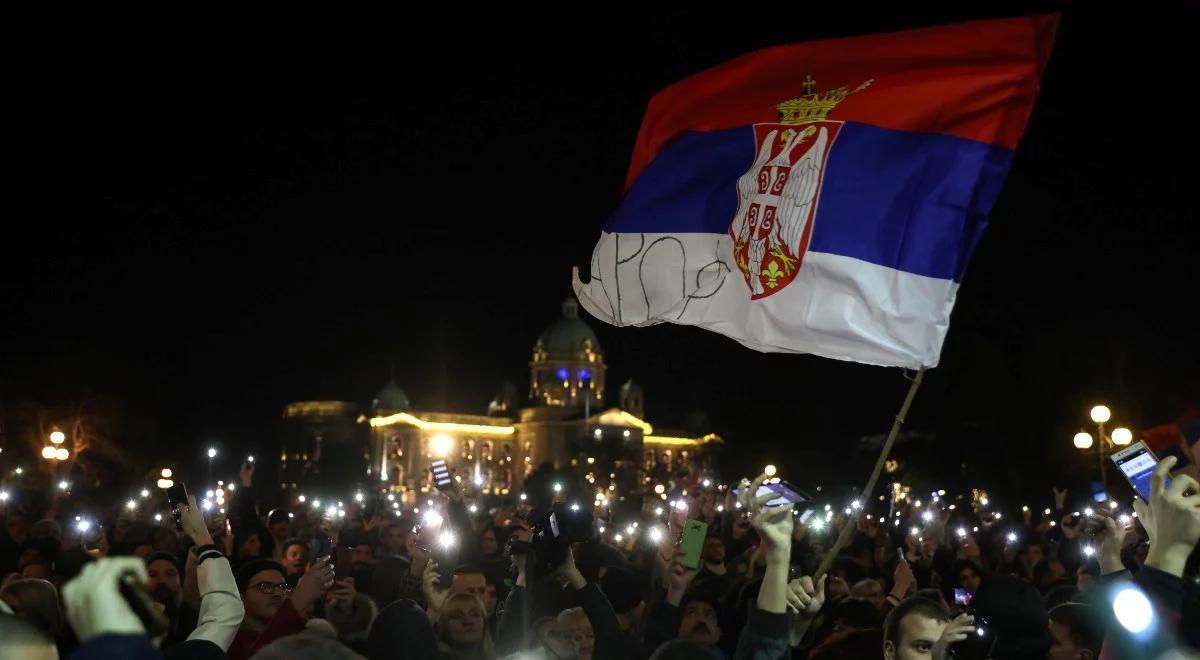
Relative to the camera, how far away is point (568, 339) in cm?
12206

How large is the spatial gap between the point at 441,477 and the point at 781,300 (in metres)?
11.6

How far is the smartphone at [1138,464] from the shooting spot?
4812 millimetres

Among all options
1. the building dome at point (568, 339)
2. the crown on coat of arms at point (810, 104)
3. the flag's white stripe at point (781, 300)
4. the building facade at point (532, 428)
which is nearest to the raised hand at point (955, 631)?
the flag's white stripe at point (781, 300)

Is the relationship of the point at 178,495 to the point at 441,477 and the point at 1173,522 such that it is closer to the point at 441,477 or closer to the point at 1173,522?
the point at 1173,522

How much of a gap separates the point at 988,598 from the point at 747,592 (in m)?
1.67

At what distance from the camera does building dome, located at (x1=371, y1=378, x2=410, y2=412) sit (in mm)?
124875

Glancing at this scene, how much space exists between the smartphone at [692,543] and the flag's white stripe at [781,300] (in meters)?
1.21

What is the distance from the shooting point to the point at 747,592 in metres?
7.52

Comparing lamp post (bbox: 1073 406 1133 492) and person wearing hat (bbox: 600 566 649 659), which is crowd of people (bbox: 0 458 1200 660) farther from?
lamp post (bbox: 1073 406 1133 492)

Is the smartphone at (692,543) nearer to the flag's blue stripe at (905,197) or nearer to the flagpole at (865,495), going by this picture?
the flag's blue stripe at (905,197)

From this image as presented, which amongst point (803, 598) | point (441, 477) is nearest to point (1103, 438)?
point (441, 477)

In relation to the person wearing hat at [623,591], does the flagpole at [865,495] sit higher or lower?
higher

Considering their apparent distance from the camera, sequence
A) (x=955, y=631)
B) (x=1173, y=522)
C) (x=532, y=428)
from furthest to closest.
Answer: (x=532, y=428) < (x=955, y=631) < (x=1173, y=522)

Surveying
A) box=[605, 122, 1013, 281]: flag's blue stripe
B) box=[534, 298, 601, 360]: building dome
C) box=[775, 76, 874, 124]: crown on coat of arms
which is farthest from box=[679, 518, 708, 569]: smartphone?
box=[534, 298, 601, 360]: building dome
